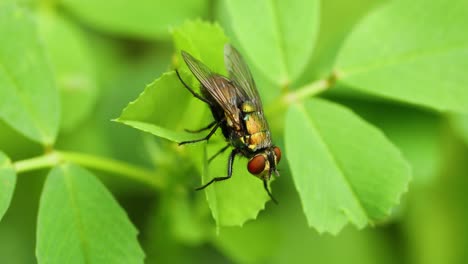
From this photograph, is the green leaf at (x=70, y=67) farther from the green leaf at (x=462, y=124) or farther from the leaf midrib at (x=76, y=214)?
the green leaf at (x=462, y=124)

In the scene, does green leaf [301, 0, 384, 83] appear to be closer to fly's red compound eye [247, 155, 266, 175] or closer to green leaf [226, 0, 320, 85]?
green leaf [226, 0, 320, 85]

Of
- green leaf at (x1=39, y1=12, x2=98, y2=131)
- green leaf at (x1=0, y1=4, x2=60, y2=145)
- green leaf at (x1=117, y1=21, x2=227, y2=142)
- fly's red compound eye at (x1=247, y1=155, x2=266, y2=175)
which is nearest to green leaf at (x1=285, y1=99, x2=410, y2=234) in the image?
fly's red compound eye at (x1=247, y1=155, x2=266, y2=175)

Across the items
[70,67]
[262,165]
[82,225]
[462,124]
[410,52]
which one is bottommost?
[462,124]

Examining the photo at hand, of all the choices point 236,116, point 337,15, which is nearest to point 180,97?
point 236,116

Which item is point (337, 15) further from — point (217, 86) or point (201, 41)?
point (201, 41)

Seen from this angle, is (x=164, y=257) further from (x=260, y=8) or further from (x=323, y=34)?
(x=323, y=34)
